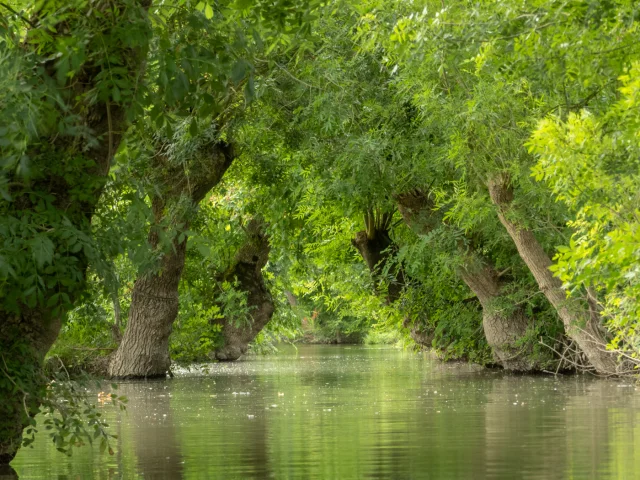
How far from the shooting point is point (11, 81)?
323 inches

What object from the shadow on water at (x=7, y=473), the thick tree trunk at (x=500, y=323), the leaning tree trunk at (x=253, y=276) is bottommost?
the shadow on water at (x=7, y=473)

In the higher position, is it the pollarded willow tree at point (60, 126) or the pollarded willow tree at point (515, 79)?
the pollarded willow tree at point (515, 79)

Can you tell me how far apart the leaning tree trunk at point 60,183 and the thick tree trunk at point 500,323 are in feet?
56.0

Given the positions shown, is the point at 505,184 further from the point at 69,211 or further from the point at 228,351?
the point at 228,351

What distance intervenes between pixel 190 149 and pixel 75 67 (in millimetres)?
15103

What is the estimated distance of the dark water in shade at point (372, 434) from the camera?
32.3ft

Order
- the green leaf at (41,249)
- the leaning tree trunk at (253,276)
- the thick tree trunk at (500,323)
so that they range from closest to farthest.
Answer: the green leaf at (41,249)
the thick tree trunk at (500,323)
the leaning tree trunk at (253,276)

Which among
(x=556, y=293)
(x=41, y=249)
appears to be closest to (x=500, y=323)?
(x=556, y=293)

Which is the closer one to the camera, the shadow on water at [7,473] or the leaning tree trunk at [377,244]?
the shadow on water at [7,473]

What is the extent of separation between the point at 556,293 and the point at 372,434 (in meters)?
10.5

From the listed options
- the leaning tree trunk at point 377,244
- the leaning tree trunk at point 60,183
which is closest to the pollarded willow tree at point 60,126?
the leaning tree trunk at point 60,183

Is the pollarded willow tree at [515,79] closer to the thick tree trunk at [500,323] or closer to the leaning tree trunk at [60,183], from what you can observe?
the thick tree trunk at [500,323]

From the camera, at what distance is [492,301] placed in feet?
86.2

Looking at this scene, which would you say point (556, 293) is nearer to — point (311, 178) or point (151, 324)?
point (311, 178)
